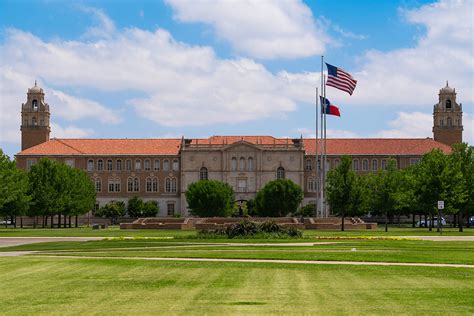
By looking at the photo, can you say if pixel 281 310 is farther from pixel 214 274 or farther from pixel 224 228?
pixel 224 228

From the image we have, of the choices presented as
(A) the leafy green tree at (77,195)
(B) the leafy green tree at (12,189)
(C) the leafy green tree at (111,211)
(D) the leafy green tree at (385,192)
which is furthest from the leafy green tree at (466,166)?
(C) the leafy green tree at (111,211)

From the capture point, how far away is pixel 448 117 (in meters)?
145

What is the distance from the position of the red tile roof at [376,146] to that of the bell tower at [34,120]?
145ft

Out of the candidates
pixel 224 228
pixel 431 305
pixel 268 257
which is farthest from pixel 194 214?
pixel 431 305

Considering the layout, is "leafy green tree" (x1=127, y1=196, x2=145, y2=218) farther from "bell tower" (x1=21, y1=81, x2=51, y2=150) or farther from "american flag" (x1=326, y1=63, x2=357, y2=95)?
"american flag" (x1=326, y1=63, x2=357, y2=95)

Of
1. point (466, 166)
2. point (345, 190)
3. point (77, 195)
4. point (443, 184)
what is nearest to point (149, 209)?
point (77, 195)

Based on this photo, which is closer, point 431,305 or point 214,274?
point 431,305

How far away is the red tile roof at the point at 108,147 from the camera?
454 feet

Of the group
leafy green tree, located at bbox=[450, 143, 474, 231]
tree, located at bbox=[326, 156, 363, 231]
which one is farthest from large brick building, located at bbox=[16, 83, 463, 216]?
tree, located at bbox=[326, 156, 363, 231]

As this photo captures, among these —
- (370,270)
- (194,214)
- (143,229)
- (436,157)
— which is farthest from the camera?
(194,214)

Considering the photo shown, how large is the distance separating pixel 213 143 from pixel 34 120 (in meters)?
31.0

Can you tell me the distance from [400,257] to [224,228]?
22.4 metres

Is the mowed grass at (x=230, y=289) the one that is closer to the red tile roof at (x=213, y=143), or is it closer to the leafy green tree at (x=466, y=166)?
the leafy green tree at (x=466, y=166)

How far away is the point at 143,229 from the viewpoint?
83688mm
